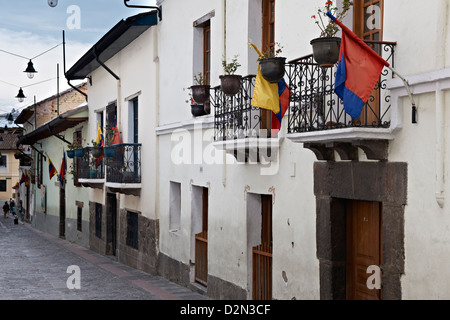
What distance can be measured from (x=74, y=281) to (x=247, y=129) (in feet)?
24.8

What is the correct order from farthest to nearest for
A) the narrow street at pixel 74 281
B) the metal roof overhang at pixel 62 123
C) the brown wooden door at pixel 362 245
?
1. the metal roof overhang at pixel 62 123
2. the narrow street at pixel 74 281
3. the brown wooden door at pixel 362 245

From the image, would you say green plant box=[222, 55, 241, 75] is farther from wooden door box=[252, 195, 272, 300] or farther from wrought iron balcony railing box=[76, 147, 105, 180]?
wrought iron balcony railing box=[76, 147, 105, 180]

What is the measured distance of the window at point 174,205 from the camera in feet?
50.4

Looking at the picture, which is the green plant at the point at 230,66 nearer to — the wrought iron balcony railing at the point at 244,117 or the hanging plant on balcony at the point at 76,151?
the wrought iron balcony railing at the point at 244,117

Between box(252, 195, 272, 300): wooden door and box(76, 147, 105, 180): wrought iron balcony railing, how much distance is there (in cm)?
1129

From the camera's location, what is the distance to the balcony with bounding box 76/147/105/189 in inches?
853

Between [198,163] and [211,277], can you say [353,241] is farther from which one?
[198,163]

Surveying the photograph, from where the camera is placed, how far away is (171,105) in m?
15.3

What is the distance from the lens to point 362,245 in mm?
8391

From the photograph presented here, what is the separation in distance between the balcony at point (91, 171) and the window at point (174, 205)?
21.8 ft

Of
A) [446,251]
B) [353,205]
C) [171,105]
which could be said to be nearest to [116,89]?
[171,105]

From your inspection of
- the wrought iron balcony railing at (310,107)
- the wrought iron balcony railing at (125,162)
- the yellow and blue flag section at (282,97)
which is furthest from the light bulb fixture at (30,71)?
the yellow and blue flag section at (282,97)

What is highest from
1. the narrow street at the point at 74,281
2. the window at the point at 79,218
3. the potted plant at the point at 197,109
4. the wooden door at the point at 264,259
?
the potted plant at the point at 197,109

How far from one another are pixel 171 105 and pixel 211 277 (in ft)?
14.5
